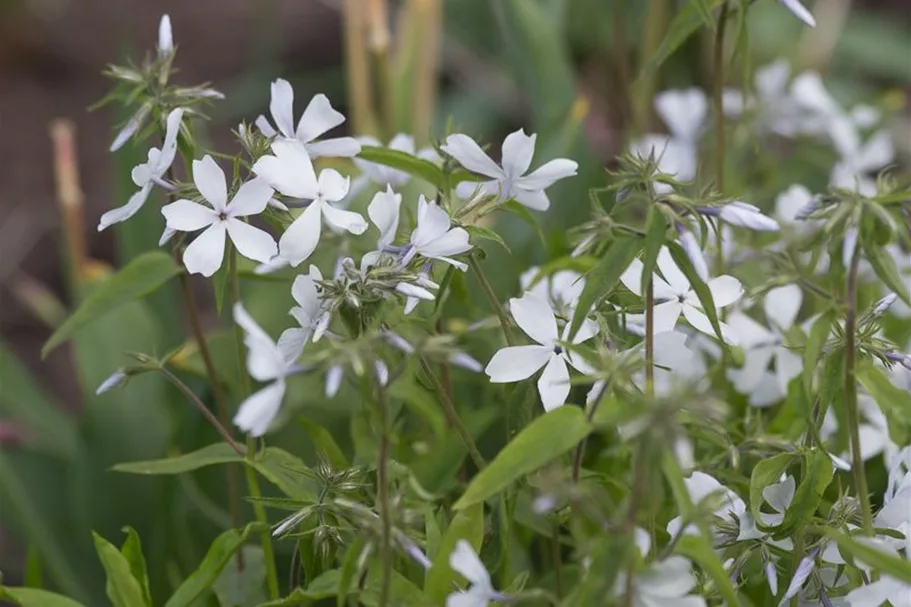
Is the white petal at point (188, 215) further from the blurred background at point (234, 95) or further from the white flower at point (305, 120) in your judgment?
the blurred background at point (234, 95)

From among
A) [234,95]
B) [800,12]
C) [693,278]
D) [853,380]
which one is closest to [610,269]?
[693,278]

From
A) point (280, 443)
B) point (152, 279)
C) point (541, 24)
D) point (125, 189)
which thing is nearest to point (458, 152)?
point (152, 279)

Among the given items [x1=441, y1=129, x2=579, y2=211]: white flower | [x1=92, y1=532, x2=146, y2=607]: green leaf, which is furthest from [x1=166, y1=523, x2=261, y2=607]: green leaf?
[x1=441, y1=129, x2=579, y2=211]: white flower

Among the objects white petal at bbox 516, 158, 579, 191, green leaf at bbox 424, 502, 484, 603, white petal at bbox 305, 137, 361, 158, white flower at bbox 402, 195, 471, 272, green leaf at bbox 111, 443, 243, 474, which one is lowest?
green leaf at bbox 424, 502, 484, 603

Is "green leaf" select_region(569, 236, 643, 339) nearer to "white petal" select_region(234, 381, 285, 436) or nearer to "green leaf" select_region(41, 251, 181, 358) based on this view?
"white petal" select_region(234, 381, 285, 436)

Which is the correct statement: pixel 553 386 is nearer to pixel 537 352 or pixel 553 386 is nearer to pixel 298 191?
pixel 537 352

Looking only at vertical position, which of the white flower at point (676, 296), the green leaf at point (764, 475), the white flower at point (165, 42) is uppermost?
the white flower at point (165, 42)

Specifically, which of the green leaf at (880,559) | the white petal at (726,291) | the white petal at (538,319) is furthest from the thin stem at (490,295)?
the green leaf at (880,559)
